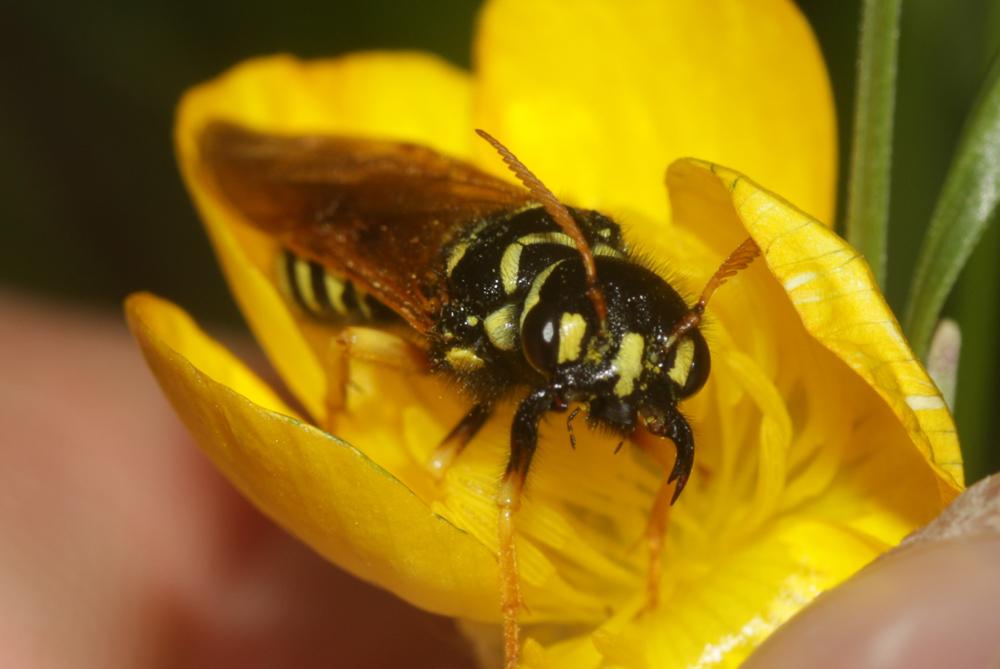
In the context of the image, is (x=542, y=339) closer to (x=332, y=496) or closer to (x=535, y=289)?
(x=535, y=289)

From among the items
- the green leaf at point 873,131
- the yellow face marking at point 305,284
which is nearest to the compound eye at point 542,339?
the green leaf at point 873,131

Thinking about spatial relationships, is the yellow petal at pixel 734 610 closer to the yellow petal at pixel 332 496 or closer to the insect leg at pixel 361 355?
the yellow petal at pixel 332 496

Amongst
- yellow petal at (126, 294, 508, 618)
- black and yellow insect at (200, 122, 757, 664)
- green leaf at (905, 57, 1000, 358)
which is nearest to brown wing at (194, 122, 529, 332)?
black and yellow insect at (200, 122, 757, 664)

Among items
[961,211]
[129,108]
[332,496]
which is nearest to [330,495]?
[332,496]

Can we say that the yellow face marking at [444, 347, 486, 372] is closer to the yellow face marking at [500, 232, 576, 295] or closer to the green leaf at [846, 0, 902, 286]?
the yellow face marking at [500, 232, 576, 295]

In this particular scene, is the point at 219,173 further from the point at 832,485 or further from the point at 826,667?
the point at 826,667

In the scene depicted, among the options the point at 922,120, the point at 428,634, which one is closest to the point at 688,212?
the point at 922,120

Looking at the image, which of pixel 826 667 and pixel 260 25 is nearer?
pixel 826 667
